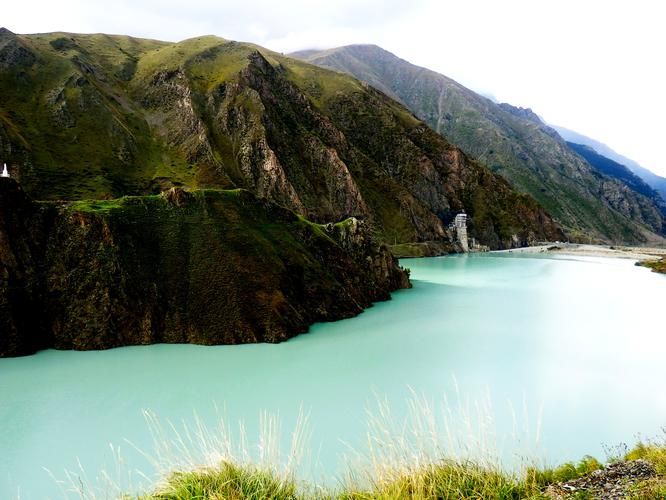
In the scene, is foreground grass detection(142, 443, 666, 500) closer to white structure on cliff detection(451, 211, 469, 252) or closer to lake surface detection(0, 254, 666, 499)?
lake surface detection(0, 254, 666, 499)

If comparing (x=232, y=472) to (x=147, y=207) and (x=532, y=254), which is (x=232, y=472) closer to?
(x=147, y=207)

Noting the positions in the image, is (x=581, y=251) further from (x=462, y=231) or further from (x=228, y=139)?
(x=228, y=139)

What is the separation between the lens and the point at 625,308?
166ft

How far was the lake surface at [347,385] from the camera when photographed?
16.8 meters

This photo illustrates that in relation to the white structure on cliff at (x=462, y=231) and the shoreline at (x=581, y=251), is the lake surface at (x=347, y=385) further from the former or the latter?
the shoreline at (x=581, y=251)

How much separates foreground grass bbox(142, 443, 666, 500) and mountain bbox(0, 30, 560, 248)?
260ft

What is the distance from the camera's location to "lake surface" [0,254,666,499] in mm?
16797

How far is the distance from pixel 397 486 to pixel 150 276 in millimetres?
27399

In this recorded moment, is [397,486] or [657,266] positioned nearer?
[397,486]

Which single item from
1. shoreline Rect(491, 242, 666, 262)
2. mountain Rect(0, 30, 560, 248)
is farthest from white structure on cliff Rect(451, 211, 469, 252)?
shoreline Rect(491, 242, 666, 262)

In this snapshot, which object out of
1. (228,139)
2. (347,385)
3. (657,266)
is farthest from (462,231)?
(347,385)

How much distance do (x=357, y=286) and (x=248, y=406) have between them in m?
24.6

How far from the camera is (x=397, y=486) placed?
25.5 ft

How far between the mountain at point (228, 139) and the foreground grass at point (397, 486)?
260 ft
